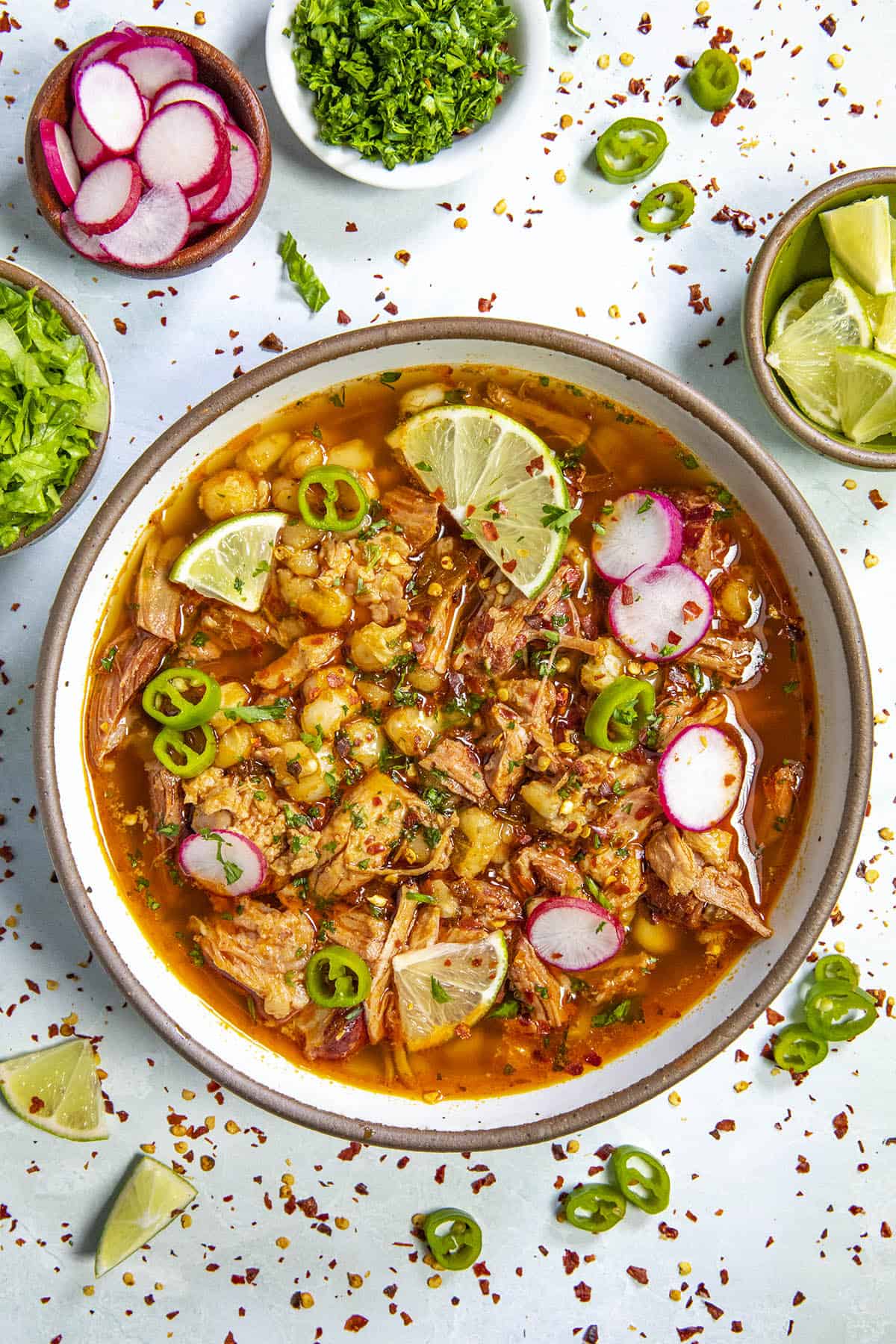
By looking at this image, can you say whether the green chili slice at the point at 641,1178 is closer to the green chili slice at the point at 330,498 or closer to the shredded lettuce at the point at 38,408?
the green chili slice at the point at 330,498

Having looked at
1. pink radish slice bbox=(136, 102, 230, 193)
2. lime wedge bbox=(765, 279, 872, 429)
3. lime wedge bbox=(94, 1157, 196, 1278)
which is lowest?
lime wedge bbox=(94, 1157, 196, 1278)

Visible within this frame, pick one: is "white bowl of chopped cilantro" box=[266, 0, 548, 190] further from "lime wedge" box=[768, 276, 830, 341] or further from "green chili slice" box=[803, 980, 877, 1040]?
"green chili slice" box=[803, 980, 877, 1040]

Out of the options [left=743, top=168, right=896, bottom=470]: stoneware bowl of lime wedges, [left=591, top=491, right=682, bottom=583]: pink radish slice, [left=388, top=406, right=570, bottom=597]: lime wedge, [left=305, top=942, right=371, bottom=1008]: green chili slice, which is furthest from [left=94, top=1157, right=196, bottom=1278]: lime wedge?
[left=743, top=168, right=896, bottom=470]: stoneware bowl of lime wedges

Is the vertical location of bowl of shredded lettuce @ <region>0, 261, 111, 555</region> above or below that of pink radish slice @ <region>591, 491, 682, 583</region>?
below

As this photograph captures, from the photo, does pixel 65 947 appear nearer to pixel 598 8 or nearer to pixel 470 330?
pixel 470 330

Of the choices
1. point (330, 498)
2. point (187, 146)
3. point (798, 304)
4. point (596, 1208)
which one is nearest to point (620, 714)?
point (330, 498)

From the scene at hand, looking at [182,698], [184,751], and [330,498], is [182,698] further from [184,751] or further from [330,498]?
[330,498]
